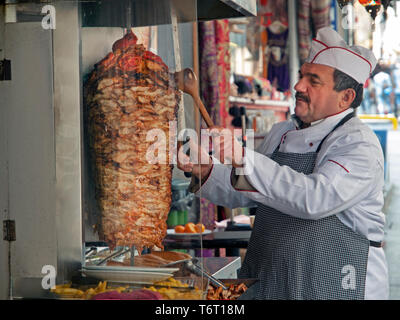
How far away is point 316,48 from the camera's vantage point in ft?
9.05

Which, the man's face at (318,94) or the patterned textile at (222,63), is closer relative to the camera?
the man's face at (318,94)

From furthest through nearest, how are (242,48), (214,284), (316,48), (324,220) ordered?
(242,48) → (316,48) → (324,220) → (214,284)

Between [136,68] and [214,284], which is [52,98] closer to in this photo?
[136,68]

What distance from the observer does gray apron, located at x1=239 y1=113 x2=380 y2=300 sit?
7.98 feet

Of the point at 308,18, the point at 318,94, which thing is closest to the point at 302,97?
the point at 318,94

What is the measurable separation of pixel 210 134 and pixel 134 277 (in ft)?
2.09

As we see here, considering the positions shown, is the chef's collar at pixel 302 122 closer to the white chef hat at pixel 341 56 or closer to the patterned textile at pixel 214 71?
the white chef hat at pixel 341 56

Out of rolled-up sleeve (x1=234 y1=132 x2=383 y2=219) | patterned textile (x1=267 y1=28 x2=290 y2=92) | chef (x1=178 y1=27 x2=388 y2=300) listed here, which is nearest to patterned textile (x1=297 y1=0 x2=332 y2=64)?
patterned textile (x1=267 y1=28 x2=290 y2=92)

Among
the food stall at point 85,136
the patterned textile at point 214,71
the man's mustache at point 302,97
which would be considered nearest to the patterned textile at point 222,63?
the patterned textile at point 214,71

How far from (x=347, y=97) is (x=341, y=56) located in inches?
7.5

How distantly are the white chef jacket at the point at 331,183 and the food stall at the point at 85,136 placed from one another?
58cm

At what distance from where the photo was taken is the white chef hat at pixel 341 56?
266 cm

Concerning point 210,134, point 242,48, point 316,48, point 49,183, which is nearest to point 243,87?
point 242,48

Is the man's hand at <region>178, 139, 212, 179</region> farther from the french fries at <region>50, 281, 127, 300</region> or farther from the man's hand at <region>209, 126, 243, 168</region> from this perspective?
the french fries at <region>50, 281, 127, 300</region>
